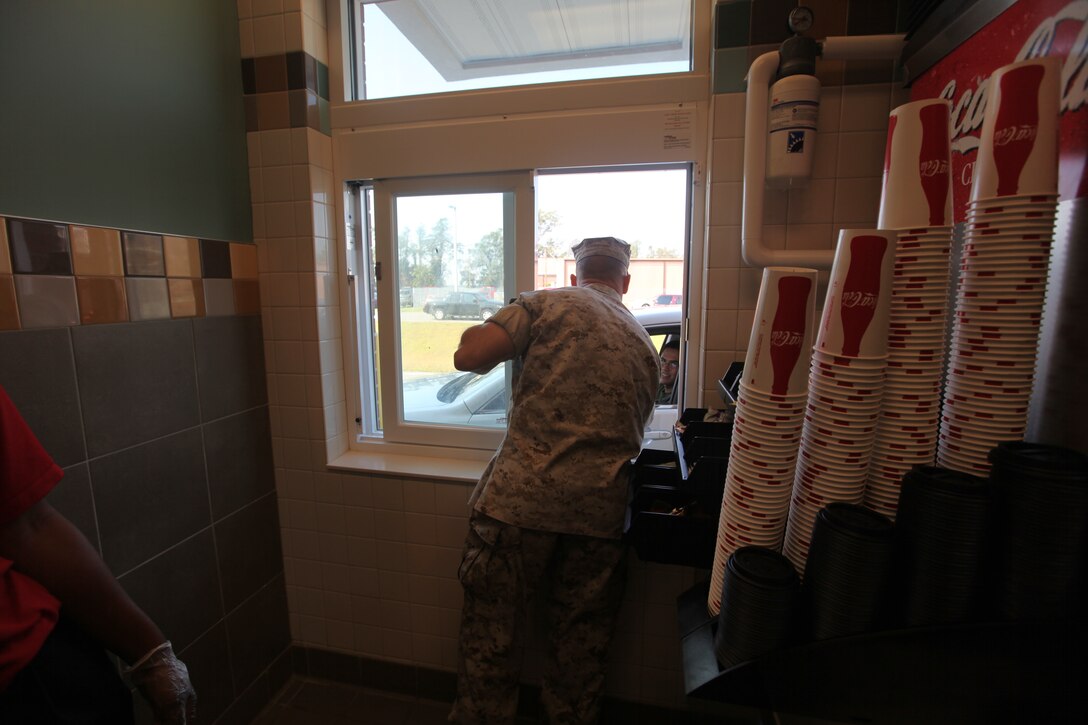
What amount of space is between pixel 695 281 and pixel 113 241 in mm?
1631

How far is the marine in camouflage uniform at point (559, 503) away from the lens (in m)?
1.28

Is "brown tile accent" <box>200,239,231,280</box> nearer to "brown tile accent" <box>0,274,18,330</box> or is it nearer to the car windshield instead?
"brown tile accent" <box>0,274,18,330</box>

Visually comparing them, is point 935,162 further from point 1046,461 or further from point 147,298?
point 147,298

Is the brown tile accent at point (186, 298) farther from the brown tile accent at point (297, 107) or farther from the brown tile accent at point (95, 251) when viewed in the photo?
the brown tile accent at point (297, 107)

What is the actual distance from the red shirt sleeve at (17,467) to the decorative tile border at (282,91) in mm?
1218

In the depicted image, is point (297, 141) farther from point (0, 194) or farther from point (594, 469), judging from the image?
point (594, 469)

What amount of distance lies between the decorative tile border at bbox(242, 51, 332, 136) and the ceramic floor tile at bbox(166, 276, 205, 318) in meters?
0.62

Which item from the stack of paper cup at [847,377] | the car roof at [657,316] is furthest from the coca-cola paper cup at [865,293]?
the car roof at [657,316]

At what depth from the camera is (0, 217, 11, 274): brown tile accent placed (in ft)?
3.22

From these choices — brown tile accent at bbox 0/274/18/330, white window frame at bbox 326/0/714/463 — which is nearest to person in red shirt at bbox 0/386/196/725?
brown tile accent at bbox 0/274/18/330

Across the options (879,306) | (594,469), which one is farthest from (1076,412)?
(594,469)

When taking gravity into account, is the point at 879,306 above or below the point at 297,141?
below

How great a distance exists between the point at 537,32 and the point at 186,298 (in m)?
1.42

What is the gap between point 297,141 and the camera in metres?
1.60
